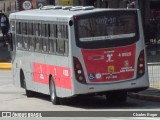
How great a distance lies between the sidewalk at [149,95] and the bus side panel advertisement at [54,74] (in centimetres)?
257

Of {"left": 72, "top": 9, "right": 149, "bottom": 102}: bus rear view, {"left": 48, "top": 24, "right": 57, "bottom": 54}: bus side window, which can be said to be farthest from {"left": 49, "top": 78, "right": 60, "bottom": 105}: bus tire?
{"left": 72, "top": 9, "right": 149, "bottom": 102}: bus rear view

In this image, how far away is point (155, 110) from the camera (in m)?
17.0

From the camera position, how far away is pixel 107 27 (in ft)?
60.9

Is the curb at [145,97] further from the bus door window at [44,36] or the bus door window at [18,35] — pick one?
the bus door window at [18,35]

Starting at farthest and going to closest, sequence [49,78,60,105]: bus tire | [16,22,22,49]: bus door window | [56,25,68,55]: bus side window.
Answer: [16,22,22,49]: bus door window < [49,78,60,105]: bus tire < [56,25,68,55]: bus side window

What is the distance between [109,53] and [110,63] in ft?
0.89

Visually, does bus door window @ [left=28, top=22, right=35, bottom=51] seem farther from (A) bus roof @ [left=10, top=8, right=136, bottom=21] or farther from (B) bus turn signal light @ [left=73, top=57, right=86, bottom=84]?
(B) bus turn signal light @ [left=73, top=57, right=86, bottom=84]

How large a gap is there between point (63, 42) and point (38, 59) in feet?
7.49

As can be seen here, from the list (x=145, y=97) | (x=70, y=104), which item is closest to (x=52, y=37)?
(x=70, y=104)

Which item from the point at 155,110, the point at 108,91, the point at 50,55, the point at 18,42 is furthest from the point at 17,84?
the point at 155,110

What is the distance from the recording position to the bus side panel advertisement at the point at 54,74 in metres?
18.5

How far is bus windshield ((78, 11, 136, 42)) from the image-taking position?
18.3m

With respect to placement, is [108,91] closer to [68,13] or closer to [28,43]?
[68,13]

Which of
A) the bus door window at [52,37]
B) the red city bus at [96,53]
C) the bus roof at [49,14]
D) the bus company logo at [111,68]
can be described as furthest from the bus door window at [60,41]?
the bus company logo at [111,68]
